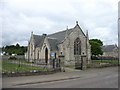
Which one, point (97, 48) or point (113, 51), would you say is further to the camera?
point (113, 51)

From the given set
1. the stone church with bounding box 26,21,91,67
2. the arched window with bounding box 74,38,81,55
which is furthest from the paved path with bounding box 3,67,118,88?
the arched window with bounding box 74,38,81,55

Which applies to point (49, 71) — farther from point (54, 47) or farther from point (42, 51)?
point (42, 51)

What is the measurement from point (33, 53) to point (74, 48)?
14092 mm

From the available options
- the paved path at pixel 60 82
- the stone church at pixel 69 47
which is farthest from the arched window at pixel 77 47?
the paved path at pixel 60 82

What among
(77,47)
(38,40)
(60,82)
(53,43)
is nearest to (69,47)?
(77,47)

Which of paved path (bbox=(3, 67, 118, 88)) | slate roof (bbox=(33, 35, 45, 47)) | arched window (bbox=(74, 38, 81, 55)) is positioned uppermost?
slate roof (bbox=(33, 35, 45, 47))

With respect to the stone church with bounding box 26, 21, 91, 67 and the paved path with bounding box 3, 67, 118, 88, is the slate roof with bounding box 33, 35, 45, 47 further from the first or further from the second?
the paved path with bounding box 3, 67, 118, 88

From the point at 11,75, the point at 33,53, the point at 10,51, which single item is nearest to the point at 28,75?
the point at 11,75

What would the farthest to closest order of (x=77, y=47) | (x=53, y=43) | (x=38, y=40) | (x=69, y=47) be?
(x=38, y=40), (x=53, y=43), (x=77, y=47), (x=69, y=47)

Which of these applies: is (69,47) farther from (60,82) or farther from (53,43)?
(60,82)

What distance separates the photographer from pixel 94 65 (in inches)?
845

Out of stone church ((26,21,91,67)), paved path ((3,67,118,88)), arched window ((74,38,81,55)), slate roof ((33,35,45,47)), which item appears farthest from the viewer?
slate roof ((33,35,45,47))

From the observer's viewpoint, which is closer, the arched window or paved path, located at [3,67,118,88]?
paved path, located at [3,67,118,88]

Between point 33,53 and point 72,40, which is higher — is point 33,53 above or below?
below
